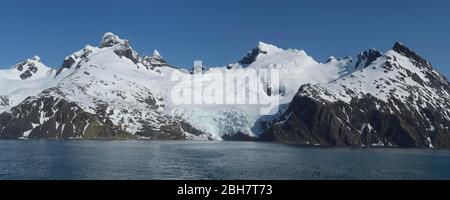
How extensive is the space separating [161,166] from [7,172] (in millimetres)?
Answer: 39005

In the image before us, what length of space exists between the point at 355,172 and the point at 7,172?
84.5 meters

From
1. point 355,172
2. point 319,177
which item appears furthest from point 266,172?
point 355,172
